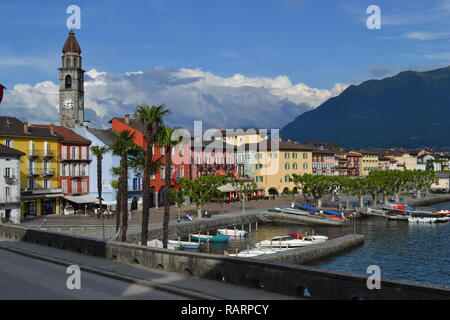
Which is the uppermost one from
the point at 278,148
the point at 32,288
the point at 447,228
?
the point at 278,148

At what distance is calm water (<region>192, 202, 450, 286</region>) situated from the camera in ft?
175

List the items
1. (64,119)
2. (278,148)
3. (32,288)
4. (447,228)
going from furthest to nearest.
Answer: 1. (278,148)
2. (64,119)
3. (447,228)
4. (32,288)

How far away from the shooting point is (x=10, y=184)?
71625 millimetres

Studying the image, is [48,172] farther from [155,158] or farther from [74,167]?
[155,158]

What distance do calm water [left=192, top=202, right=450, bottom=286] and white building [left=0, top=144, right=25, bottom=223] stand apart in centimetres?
2649

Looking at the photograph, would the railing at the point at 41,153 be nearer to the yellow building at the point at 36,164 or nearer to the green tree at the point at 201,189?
the yellow building at the point at 36,164

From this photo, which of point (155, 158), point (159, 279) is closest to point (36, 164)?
point (155, 158)

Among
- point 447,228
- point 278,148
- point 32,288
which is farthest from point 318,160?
point 32,288

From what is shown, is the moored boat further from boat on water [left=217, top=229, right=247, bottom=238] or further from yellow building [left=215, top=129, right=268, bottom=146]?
yellow building [left=215, top=129, right=268, bottom=146]

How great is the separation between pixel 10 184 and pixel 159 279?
56.1 m

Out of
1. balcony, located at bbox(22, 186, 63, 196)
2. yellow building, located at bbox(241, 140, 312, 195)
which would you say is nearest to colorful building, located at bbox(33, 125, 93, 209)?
balcony, located at bbox(22, 186, 63, 196)
